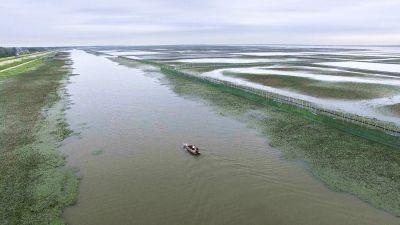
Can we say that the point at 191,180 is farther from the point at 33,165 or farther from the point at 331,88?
the point at 331,88

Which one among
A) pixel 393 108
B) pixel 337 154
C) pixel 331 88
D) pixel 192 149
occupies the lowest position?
pixel 337 154

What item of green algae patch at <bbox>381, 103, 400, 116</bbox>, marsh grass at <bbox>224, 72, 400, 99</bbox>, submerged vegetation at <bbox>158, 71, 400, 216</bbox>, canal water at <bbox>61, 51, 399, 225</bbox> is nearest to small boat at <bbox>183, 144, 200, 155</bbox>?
canal water at <bbox>61, 51, 399, 225</bbox>

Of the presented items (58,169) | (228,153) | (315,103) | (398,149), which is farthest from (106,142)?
(315,103)

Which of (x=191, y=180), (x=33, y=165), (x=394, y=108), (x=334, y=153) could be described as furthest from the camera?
(x=394, y=108)

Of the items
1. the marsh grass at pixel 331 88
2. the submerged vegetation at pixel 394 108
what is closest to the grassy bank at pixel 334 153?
the submerged vegetation at pixel 394 108

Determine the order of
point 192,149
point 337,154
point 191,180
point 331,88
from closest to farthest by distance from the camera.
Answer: point 191,180, point 337,154, point 192,149, point 331,88

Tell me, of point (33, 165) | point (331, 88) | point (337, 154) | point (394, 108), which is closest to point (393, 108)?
point (394, 108)

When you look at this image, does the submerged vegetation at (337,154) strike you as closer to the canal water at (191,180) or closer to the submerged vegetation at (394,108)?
the canal water at (191,180)

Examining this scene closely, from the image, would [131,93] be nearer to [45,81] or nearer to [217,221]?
[45,81]
